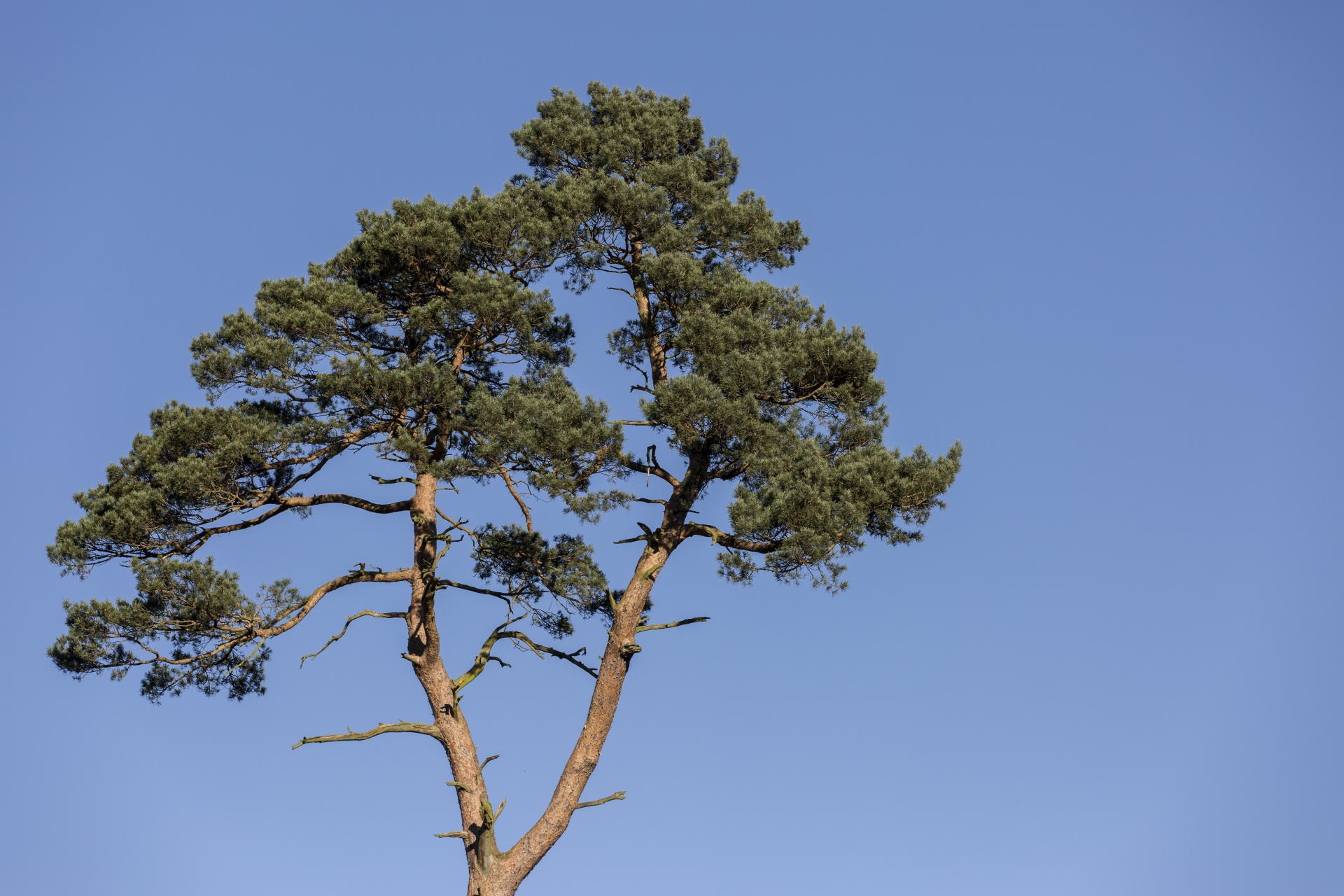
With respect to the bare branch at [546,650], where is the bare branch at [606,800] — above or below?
below

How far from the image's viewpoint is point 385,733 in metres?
13.4

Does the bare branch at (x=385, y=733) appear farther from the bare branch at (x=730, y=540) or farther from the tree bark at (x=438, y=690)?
the bare branch at (x=730, y=540)

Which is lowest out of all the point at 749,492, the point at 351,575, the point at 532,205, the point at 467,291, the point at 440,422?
the point at 749,492

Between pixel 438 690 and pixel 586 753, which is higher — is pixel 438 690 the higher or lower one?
the higher one

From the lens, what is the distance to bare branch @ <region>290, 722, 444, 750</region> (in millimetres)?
13008

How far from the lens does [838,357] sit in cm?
1362

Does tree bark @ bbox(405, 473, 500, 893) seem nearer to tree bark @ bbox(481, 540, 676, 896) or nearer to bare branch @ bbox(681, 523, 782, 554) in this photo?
tree bark @ bbox(481, 540, 676, 896)

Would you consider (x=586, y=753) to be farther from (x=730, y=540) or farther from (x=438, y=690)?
(x=730, y=540)

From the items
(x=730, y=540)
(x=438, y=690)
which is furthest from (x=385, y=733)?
(x=730, y=540)

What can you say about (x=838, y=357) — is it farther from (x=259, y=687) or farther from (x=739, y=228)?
(x=259, y=687)

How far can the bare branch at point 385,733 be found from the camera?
42.7ft

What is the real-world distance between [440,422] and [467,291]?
1.74 metres

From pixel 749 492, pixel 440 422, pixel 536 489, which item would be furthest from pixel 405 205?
pixel 749 492

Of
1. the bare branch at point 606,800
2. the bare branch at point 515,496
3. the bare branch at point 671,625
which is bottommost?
the bare branch at point 606,800
